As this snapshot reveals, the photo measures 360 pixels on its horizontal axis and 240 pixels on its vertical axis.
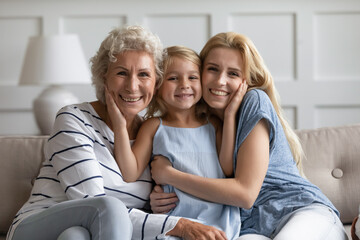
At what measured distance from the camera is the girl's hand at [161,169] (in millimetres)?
1728

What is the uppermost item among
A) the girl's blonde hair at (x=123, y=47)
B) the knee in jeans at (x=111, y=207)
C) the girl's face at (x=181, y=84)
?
the girl's blonde hair at (x=123, y=47)

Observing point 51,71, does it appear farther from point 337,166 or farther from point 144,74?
point 337,166

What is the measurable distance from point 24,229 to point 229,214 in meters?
0.65

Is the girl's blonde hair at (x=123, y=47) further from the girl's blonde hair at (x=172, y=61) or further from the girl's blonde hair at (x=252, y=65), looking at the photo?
the girl's blonde hair at (x=252, y=65)

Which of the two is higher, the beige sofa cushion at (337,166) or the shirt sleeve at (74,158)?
the shirt sleeve at (74,158)

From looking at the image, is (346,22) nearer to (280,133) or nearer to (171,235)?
(280,133)

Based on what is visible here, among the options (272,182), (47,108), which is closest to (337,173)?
(272,182)

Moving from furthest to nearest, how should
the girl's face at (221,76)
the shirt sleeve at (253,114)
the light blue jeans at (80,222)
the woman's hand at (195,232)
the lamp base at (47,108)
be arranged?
1. the lamp base at (47,108)
2. the girl's face at (221,76)
3. the shirt sleeve at (253,114)
4. the woman's hand at (195,232)
5. the light blue jeans at (80,222)

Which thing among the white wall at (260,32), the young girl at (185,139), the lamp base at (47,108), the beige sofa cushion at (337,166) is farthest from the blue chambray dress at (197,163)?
the white wall at (260,32)

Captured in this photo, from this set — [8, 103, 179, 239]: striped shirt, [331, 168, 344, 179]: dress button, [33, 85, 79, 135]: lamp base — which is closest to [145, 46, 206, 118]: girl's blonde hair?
[8, 103, 179, 239]: striped shirt

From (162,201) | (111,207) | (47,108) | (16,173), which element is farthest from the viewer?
(47,108)

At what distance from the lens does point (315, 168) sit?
2113mm

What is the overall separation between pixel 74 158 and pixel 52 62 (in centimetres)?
156

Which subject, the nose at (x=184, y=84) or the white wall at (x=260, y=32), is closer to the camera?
the nose at (x=184, y=84)
